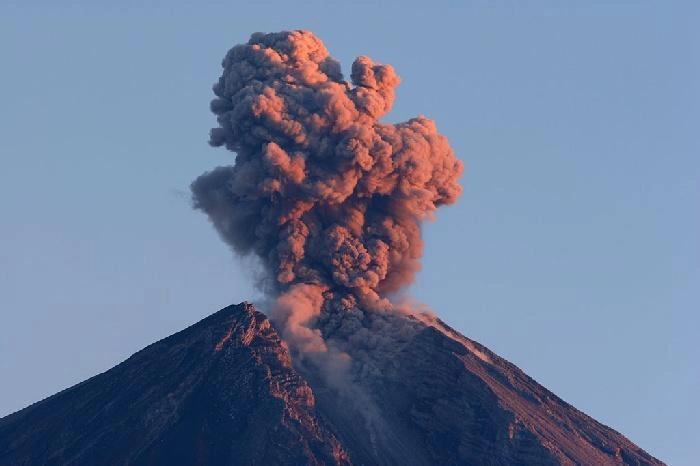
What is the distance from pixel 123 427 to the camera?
200 metres

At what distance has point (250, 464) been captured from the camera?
197000 mm

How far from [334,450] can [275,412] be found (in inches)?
127

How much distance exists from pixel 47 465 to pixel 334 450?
11228mm

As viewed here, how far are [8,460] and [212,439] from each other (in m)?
8.06

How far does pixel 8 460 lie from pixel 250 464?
9912 millimetres

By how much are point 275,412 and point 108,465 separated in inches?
278

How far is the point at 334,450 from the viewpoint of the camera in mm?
197875

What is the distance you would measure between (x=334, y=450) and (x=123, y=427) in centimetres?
854

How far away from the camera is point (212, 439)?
654ft

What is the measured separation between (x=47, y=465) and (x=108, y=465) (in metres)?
2.74

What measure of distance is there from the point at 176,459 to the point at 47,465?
5.09 metres

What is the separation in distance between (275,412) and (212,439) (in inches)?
106

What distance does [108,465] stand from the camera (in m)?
198
